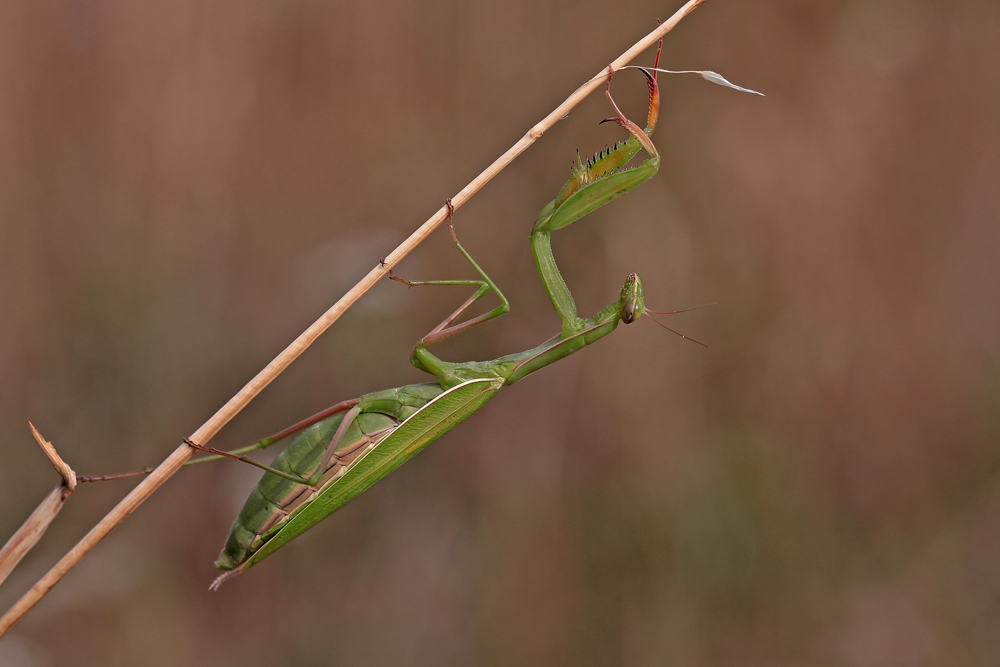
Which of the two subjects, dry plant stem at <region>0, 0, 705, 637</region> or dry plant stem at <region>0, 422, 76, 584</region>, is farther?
dry plant stem at <region>0, 0, 705, 637</region>

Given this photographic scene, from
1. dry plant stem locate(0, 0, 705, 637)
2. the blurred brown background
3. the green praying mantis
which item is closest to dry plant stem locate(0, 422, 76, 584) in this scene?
dry plant stem locate(0, 0, 705, 637)

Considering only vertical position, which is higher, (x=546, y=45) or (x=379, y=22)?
(x=379, y=22)

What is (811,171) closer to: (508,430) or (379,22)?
(508,430)

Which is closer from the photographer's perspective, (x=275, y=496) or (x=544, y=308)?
(x=275, y=496)

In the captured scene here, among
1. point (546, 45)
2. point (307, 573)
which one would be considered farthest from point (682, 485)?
point (546, 45)

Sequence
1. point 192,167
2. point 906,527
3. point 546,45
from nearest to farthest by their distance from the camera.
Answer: point 192,167 < point 546,45 < point 906,527

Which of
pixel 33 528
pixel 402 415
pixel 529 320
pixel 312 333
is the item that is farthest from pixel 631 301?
pixel 33 528

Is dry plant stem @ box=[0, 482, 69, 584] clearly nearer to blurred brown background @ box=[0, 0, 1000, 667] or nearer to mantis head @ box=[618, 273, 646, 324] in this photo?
blurred brown background @ box=[0, 0, 1000, 667]

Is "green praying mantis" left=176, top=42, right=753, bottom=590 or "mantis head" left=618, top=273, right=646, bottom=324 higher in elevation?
"green praying mantis" left=176, top=42, right=753, bottom=590
